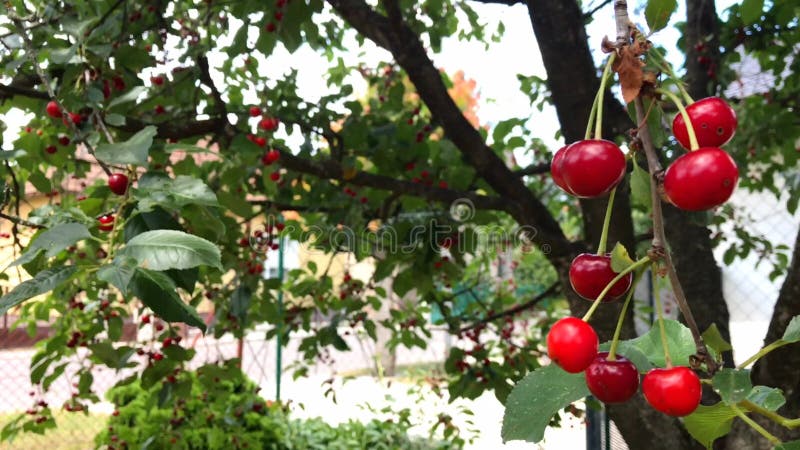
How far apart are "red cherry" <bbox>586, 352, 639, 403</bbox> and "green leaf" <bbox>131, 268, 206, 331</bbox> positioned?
438 mm

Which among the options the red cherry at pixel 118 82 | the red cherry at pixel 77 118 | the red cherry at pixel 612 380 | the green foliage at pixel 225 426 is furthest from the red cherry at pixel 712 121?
the green foliage at pixel 225 426

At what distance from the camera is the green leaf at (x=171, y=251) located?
69 centimetres

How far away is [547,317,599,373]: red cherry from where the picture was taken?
570 mm

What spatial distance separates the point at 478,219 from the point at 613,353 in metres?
1.87

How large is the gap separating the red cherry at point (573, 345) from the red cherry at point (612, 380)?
1.1 inches

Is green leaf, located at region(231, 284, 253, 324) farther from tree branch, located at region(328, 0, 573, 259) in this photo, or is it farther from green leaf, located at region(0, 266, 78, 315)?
green leaf, located at region(0, 266, 78, 315)

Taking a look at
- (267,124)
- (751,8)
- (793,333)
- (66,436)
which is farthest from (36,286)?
(66,436)

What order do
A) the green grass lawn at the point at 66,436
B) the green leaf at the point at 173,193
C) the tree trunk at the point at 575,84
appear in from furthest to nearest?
the green grass lawn at the point at 66,436, the tree trunk at the point at 575,84, the green leaf at the point at 173,193

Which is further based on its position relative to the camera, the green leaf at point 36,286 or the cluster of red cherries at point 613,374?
the green leaf at point 36,286

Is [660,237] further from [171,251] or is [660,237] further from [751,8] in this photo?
[751,8]

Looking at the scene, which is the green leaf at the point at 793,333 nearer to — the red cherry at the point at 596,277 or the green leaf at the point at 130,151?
the red cherry at the point at 596,277

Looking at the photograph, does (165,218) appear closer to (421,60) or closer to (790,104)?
(421,60)

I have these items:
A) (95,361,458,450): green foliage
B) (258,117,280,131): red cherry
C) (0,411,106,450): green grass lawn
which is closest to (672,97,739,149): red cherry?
(258,117,280,131): red cherry

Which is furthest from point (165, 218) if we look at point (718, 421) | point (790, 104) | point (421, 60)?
point (790, 104)
